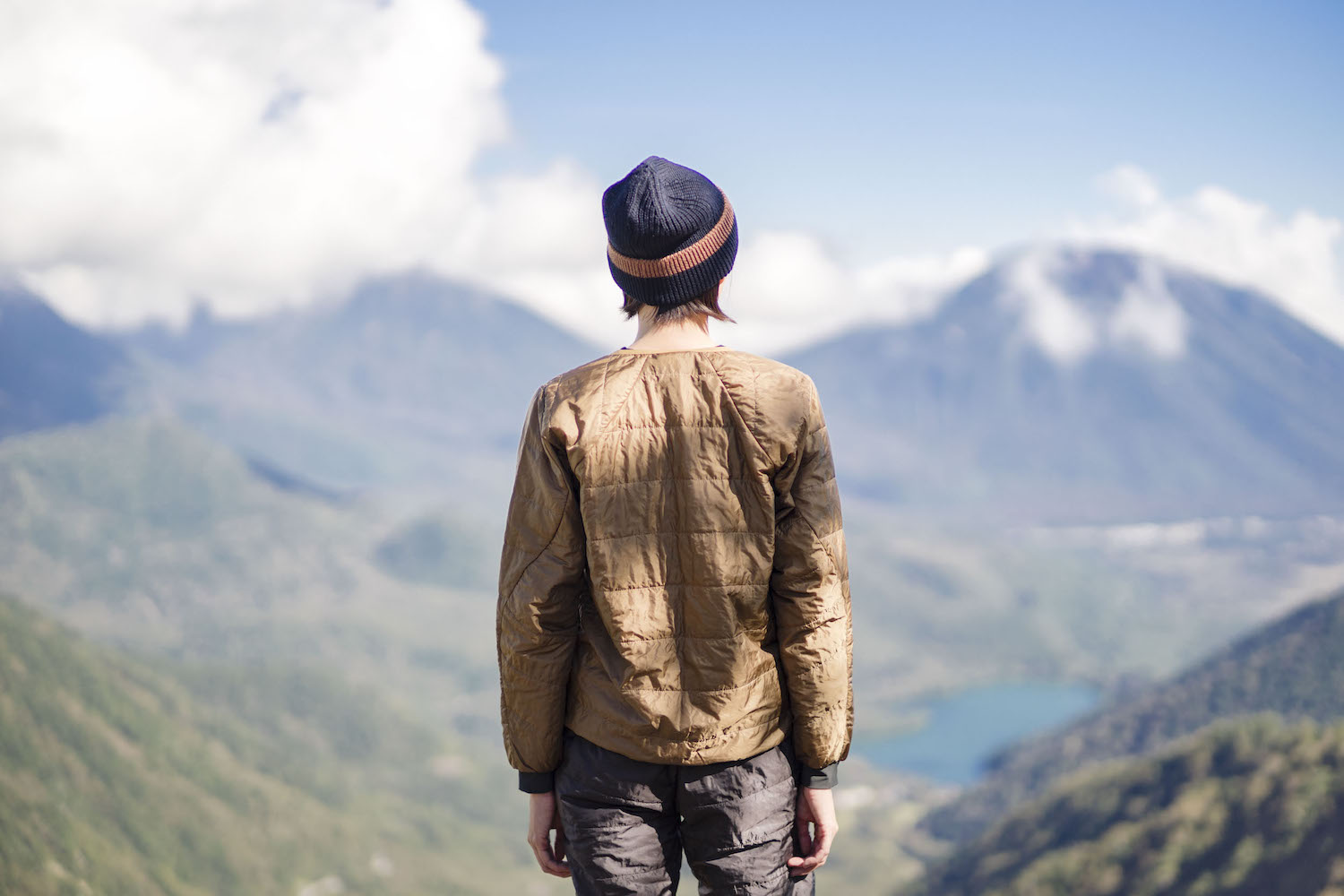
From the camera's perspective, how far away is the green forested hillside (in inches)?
4102

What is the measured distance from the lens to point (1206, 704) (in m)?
148

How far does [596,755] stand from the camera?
4.01 m

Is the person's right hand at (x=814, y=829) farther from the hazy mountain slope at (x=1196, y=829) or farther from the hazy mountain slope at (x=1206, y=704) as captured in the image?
the hazy mountain slope at (x=1206, y=704)

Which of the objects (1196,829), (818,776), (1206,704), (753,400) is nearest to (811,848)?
(818,776)

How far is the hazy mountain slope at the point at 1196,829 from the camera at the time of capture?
63.3 m

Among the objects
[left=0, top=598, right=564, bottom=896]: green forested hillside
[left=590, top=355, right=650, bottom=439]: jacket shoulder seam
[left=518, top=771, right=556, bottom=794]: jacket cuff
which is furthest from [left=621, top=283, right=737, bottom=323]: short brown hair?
[left=0, top=598, right=564, bottom=896]: green forested hillside

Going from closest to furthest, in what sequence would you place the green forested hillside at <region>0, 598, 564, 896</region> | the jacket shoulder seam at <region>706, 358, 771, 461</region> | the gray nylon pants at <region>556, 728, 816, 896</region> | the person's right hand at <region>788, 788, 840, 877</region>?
the jacket shoulder seam at <region>706, 358, 771, 461</region>
the gray nylon pants at <region>556, 728, 816, 896</region>
the person's right hand at <region>788, 788, 840, 877</region>
the green forested hillside at <region>0, 598, 564, 896</region>

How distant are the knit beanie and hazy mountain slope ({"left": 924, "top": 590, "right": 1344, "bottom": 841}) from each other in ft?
486

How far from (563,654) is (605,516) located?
0.56 meters

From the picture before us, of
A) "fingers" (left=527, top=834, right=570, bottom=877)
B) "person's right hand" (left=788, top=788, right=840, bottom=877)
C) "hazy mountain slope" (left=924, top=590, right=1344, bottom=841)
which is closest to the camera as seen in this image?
"person's right hand" (left=788, top=788, right=840, bottom=877)

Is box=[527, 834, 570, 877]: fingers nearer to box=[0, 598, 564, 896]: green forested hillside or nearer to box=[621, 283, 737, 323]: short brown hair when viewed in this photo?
box=[621, 283, 737, 323]: short brown hair

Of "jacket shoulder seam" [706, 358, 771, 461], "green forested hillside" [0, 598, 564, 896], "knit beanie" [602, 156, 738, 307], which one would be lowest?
"green forested hillside" [0, 598, 564, 896]

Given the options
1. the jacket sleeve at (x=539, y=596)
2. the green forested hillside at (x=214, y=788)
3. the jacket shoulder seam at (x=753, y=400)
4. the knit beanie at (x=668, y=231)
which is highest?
the knit beanie at (x=668, y=231)

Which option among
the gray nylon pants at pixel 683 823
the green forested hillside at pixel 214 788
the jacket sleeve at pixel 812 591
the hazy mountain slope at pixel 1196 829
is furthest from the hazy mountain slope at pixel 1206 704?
the jacket sleeve at pixel 812 591
